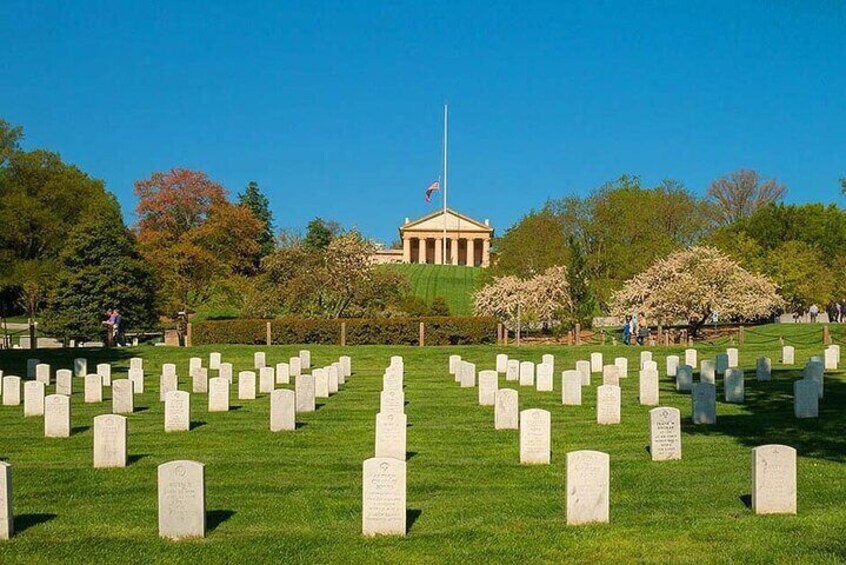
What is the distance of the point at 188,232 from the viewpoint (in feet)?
203

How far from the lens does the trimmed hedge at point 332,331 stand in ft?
146

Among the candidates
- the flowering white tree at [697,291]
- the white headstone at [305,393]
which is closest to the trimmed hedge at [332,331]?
the flowering white tree at [697,291]

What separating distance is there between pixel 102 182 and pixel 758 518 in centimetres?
6065

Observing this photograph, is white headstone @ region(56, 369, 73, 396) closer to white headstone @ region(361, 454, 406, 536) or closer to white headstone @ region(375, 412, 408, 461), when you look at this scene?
white headstone @ region(375, 412, 408, 461)

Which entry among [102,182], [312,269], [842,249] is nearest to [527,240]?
[312,269]

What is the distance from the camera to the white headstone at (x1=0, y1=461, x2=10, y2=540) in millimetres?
9797

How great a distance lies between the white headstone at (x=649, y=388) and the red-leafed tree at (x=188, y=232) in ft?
144

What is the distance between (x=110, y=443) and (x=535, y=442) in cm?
666

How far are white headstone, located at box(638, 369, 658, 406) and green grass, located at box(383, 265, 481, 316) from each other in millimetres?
57766

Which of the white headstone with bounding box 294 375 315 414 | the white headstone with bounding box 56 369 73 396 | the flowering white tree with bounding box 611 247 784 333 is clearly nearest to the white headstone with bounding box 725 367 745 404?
the white headstone with bounding box 294 375 315 414

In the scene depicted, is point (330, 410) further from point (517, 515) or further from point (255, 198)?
point (255, 198)

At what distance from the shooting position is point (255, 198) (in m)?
106

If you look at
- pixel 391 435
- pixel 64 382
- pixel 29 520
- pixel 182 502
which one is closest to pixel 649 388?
pixel 391 435

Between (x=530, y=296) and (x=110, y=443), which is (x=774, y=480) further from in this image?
(x=530, y=296)
